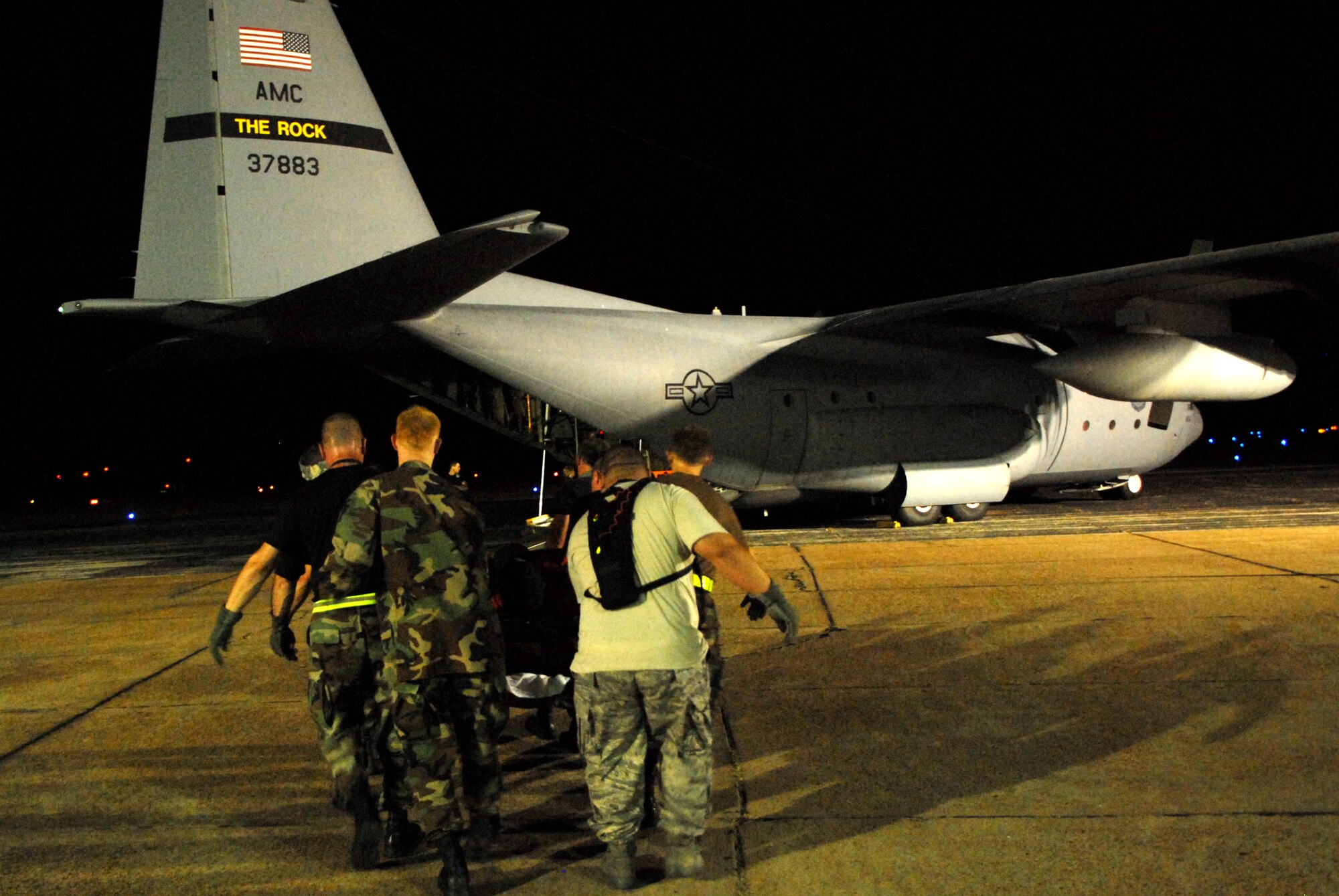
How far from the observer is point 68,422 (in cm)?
4462

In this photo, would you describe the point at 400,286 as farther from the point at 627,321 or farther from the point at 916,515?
the point at 916,515

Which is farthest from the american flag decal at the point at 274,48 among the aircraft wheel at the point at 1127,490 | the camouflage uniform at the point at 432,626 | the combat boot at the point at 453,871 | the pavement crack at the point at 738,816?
the aircraft wheel at the point at 1127,490

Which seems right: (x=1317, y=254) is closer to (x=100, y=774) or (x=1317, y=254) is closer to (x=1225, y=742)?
(x=1225, y=742)

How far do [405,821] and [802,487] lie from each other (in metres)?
11.1

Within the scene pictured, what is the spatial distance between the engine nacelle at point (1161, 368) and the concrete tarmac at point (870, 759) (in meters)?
4.90

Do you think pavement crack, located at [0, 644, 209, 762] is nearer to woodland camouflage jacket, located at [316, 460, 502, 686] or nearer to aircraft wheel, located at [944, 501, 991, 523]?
woodland camouflage jacket, located at [316, 460, 502, 686]

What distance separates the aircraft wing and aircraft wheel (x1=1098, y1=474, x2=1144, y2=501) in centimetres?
496

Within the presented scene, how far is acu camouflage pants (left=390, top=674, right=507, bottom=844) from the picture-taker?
12.3ft

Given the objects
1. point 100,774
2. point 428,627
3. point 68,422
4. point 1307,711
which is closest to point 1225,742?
point 1307,711

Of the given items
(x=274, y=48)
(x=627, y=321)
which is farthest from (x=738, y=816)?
(x=274, y=48)

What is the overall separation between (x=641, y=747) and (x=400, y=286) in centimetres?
752

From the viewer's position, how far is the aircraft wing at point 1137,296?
11734 millimetres

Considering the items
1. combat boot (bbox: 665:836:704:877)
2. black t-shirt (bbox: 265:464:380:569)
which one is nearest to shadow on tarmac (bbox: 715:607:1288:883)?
combat boot (bbox: 665:836:704:877)

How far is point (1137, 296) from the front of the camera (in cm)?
1323
